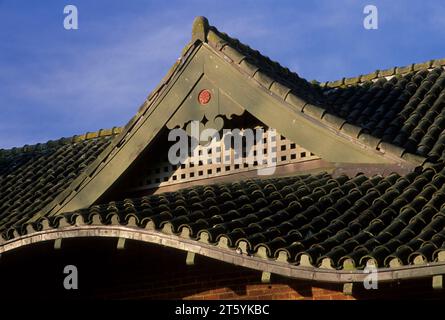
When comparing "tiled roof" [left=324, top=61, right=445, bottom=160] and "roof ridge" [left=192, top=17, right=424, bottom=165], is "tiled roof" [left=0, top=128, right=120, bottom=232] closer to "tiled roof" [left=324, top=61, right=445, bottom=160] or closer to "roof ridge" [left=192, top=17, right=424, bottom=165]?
"roof ridge" [left=192, top=17, right=424, bottom=165]

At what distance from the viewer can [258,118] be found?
1220 centimetres

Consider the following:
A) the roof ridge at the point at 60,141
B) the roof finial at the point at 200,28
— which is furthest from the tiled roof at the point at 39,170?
the roof finial at the point at 200,28

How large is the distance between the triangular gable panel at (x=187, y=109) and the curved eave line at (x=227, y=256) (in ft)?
4.80

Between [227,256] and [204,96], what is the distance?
3096 millimetres

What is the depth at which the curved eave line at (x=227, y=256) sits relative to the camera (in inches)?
353

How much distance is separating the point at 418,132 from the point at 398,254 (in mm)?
3411

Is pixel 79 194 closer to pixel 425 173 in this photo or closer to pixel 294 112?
pixel 294 112

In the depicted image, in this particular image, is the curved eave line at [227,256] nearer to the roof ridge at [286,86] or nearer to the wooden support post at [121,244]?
the wooden support post at [121,244]

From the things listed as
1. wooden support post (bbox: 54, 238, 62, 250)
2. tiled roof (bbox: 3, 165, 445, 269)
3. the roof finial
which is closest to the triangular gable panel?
the roof finial

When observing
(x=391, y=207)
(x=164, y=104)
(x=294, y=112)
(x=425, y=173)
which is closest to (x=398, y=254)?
(x=391, y=207)

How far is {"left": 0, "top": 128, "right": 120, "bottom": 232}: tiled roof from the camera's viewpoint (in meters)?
14.4

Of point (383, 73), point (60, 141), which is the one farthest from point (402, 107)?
point (60, 141)

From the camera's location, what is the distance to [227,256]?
9812 mm

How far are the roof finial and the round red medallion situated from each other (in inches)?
23.5
